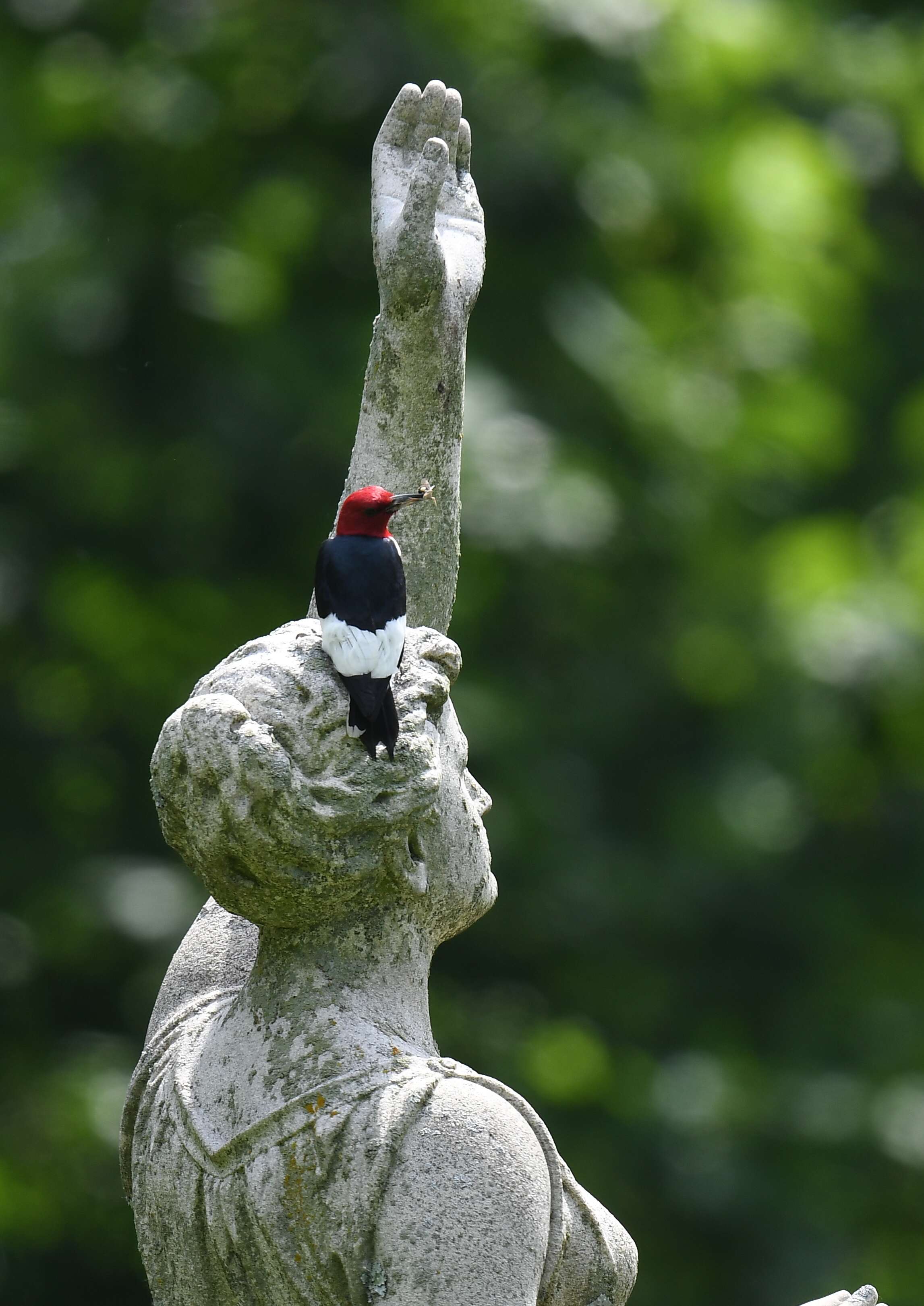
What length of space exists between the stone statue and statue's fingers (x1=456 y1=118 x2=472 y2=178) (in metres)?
0.85

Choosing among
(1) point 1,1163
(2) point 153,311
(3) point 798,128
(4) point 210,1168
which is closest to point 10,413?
(2) point 153,311

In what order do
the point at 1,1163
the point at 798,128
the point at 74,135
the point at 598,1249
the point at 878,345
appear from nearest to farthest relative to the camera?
the point at 598,1249 → the point at 1,1163 → the point at 74,135 → the point at 798,128 → the point at 878,345

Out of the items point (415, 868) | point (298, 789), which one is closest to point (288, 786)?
point (298, 789)

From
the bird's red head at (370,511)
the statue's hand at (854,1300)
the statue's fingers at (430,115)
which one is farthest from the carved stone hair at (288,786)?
the statue's fingers at (430,115)

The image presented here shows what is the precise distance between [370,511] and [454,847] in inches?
17.7

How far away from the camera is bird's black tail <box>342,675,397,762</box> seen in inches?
99.4

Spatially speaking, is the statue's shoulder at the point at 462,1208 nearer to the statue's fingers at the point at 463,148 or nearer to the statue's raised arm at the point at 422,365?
the statue's raised arm at the point at 422,365

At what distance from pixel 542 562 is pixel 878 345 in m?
3.42

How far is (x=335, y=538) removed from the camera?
2.76 meters

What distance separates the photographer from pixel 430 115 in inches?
123

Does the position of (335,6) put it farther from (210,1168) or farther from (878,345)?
(210,1168)

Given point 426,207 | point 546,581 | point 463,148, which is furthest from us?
point 546,581

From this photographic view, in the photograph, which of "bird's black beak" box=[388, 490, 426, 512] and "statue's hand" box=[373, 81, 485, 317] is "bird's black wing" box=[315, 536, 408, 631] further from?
"statue's hand" box=[373, 81, 485, 317]

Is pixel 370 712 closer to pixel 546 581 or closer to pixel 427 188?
pixel 427 188
